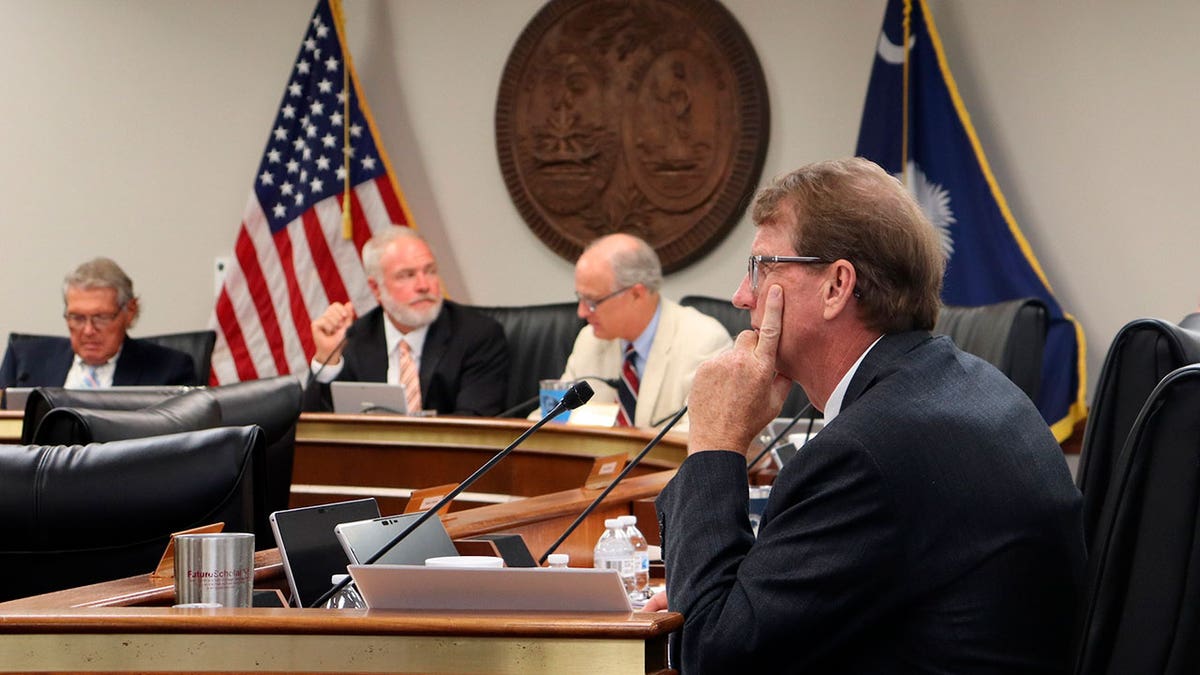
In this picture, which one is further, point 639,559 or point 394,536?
point 639,559

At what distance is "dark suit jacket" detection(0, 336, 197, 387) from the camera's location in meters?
5.79

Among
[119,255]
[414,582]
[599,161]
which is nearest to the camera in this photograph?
[414,582]

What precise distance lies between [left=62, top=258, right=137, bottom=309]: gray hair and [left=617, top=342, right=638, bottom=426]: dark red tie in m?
2.24

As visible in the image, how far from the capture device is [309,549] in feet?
6.29

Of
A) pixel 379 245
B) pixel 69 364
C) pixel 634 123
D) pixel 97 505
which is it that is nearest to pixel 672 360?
pixel 379 245

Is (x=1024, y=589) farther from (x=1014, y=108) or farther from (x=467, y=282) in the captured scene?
(x=467, y=282)

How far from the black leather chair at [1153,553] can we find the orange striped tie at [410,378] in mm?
4268

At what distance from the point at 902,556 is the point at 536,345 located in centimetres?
442

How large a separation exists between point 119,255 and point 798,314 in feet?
19.8

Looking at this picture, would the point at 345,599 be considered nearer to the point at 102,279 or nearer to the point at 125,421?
the point at 125,421

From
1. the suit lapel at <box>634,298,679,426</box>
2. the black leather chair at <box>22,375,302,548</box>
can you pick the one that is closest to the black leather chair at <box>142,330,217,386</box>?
the suit lapel at <box>634,298,679,426</box>

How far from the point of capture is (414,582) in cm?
149

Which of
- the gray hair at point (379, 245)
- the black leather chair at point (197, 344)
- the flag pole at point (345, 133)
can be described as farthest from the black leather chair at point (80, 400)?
the flag pole at point (345, 133)

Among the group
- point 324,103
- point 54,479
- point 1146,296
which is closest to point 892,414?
point 54,479
